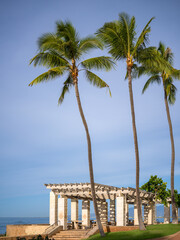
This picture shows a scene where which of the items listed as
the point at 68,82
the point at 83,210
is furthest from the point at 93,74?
the point at 83,210

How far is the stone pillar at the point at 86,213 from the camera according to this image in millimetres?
33669

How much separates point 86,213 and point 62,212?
2.58 meters

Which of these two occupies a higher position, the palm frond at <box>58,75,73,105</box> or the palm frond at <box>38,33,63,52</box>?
the palm frond at <box>38,33,63,52</box>

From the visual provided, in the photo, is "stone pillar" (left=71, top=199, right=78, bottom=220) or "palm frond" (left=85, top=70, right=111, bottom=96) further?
"stone pillar" (left=71, top=199, right=78, bottom=220)

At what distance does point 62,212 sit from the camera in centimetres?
3284

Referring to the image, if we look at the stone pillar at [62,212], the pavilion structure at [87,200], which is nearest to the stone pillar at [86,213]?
the pavilion structure at [87,200]

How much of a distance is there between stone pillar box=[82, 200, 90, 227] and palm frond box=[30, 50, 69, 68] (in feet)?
49.7

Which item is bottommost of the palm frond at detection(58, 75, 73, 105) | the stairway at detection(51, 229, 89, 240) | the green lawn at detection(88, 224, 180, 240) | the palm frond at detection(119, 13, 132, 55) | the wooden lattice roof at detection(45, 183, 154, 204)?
the stairway at detection(51, 229, 89, 240)

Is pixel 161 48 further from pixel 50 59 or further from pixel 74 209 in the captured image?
pixel 74 209

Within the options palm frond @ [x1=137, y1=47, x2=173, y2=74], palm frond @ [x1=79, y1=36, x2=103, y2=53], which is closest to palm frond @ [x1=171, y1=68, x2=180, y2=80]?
palm frond @ [x1=137, y1=47, x2=173, y2=74]

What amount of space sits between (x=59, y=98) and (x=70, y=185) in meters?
9.40

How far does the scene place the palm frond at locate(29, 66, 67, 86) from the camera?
25172 millimetres

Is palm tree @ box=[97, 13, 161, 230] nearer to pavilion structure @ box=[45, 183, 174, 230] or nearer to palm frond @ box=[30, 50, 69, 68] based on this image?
palm frond @ box=[30, 50, 69, 68]

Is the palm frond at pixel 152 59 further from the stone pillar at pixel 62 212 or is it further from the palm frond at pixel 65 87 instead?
the stone pillar at pixel 62 212
